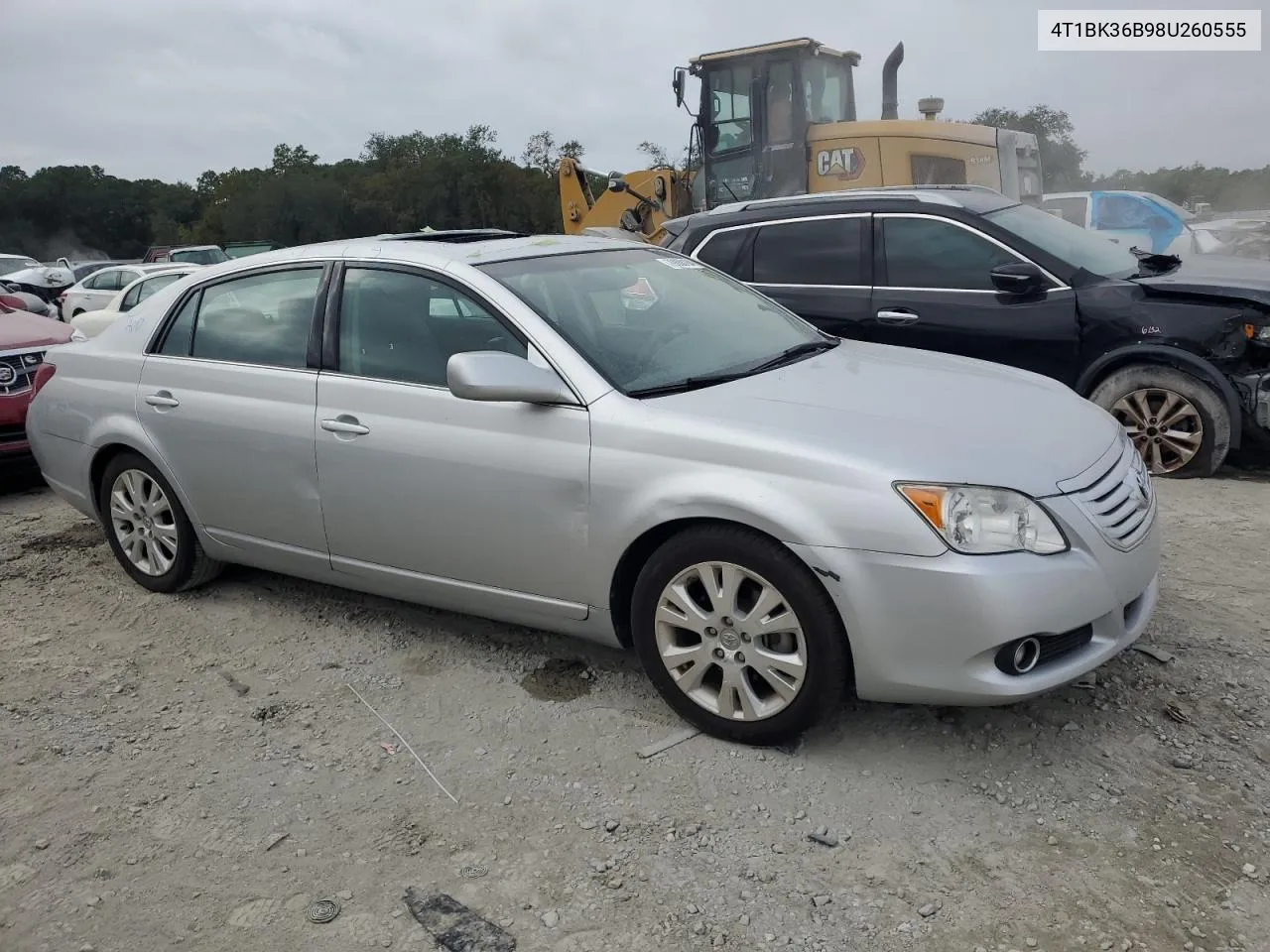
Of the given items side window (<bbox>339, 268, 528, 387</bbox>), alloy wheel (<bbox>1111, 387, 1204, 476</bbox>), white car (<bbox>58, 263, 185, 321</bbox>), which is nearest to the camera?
side window (<bbox>339, 268, 528, 387</bbox>)

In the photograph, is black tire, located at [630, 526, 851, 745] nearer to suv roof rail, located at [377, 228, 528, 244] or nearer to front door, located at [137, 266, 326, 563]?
front door, located at [137, 266, 326, 563]

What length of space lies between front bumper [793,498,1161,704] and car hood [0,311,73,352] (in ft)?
21.2

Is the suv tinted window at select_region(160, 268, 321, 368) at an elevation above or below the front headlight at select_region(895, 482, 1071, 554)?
above

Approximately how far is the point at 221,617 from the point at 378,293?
164 centimetres

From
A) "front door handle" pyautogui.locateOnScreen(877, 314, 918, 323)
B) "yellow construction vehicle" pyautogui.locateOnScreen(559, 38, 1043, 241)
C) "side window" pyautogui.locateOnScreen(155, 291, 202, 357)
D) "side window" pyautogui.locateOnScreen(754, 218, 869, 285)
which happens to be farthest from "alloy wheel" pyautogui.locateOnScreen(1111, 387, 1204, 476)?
"yellow construction vehicle" pyautogui.locateOnScreen(559, 38, 1043, 241)

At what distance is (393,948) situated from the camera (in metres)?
2.48

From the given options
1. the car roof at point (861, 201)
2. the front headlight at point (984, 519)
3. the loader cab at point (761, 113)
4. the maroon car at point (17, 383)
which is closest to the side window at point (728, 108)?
the loader cab at point (761, 113)

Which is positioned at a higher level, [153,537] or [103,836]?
[153,537]

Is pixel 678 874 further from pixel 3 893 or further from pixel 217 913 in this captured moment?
pixel 3 893

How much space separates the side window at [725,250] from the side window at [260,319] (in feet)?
11.1

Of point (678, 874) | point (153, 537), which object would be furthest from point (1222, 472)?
point (153, 537)

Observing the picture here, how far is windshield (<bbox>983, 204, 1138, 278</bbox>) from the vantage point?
20.4 ft

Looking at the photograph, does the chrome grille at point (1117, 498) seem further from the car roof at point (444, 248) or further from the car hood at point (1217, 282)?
the car hood at point (1217, 282)

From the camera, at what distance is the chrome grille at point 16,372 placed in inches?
275
